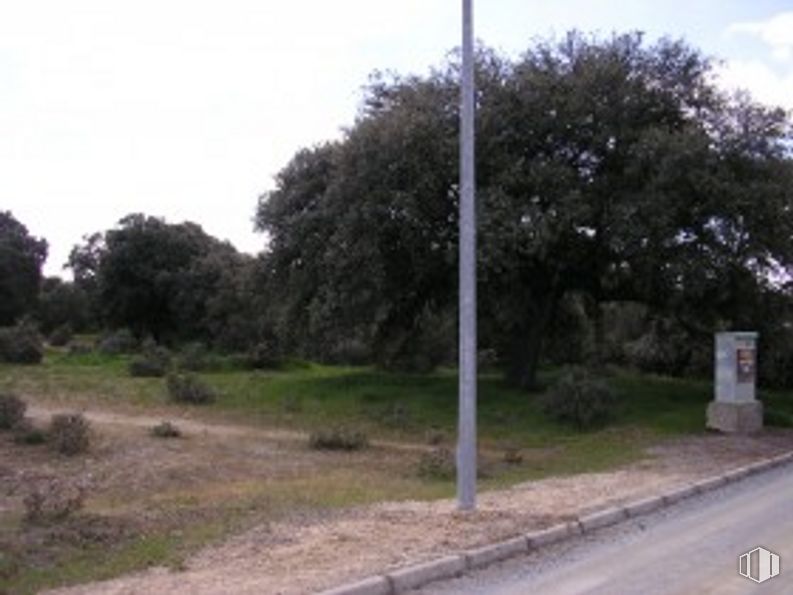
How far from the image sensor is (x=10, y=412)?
22297mm

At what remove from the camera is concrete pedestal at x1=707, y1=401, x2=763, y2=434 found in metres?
25.8

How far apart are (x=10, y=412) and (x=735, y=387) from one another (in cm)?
1539

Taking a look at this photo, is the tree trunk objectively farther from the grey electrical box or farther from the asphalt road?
the asphalt road

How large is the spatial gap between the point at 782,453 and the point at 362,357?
103ft

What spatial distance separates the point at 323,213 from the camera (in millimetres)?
29719

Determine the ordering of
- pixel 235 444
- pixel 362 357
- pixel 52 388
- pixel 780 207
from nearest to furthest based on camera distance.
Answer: pixel 235 444
pixel 780 207
pixel 52 388
pixel 362 357

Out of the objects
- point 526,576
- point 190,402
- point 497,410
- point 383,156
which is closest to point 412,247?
point 383,156

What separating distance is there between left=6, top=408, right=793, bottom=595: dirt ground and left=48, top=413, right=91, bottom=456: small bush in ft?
0.94

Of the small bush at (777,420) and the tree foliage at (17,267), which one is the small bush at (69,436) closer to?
the small bush at (777,420)

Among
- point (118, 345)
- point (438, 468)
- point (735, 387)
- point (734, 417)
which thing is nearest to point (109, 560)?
point (438, 468)

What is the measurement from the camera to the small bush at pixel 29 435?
20.5 m

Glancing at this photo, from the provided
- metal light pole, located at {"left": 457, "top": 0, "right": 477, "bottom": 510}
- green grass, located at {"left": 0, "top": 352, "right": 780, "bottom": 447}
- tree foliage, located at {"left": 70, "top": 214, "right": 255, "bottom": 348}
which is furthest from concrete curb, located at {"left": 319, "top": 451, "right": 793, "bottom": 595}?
tree foliage, located at {"left": 70, "top": 214, "right": 255, "bottom": 348}

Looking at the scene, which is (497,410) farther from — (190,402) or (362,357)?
(362,357)

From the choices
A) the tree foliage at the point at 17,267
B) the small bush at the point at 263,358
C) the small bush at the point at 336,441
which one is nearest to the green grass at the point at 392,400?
the small bush at the point at 336,441
